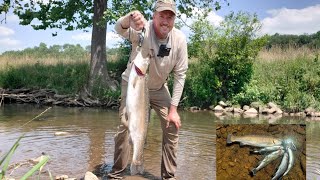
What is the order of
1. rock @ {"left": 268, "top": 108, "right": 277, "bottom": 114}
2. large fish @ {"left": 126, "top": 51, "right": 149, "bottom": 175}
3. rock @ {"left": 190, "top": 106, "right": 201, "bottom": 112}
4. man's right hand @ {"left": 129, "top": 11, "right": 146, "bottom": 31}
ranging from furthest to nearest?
rock @ {"left": 190, "top": 106, "right": 201, "bottom": 112}, rock @ {"left": 268, "top": 108, "right": 277, "bottom": 114}, man's right hand @ {"left": 129, "top": 11, "right": 146, "bottom": 31}, large fish @ {"left": 126, "top": 51, "right": 149, "bottom": 175}

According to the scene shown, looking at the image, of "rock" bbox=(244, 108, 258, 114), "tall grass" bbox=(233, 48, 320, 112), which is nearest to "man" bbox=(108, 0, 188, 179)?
"rock" bbox=(244, 108, 258, 114)

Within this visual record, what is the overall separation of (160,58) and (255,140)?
222cm

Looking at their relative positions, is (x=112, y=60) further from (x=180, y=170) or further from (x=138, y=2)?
(x=180, y=170)

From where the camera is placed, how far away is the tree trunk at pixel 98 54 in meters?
23.5

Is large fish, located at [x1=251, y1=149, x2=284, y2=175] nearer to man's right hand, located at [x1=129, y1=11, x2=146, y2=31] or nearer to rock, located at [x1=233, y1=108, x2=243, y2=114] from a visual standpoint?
man's right hand, located at [x1=129, y1=11, x2=146, y2=31]

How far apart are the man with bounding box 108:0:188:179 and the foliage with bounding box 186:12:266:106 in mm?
14641

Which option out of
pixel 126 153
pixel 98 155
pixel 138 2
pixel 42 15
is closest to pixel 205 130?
pixel 98 155

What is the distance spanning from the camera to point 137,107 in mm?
4969

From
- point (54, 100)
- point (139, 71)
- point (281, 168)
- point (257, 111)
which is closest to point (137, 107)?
point (139, 71)

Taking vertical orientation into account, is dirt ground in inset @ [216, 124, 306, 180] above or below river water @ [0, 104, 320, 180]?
above

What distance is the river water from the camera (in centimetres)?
798

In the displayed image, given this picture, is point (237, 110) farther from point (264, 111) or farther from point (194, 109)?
point (194, 109)

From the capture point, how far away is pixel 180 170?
7.90 metres

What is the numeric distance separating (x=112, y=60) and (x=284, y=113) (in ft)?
40.3
